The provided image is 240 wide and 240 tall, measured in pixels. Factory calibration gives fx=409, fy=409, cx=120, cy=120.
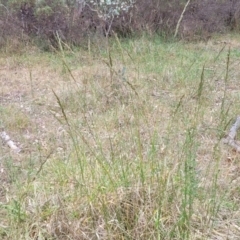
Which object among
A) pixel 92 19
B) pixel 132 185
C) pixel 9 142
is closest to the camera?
pixel 132 185

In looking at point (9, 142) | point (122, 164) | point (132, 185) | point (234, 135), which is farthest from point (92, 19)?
point (132, 185)

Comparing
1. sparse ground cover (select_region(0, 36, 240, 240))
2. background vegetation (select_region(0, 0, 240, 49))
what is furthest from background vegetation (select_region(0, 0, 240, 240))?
background vegetation (select_region(0, 0, 240, 49))

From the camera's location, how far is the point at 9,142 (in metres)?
3.29

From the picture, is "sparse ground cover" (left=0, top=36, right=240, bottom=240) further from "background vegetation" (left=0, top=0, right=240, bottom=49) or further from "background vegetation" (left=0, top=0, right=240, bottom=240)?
"background vegetation" (left=0, top=0, right=240, bottom=49)

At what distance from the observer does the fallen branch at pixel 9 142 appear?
10.5 ft

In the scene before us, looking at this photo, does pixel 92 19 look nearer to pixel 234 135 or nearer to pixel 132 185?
pixel 234 135

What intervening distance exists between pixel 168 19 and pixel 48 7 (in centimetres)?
230

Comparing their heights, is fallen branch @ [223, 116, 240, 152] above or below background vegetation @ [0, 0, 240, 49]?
below

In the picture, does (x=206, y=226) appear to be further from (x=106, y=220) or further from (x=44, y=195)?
(x=44, y=195)

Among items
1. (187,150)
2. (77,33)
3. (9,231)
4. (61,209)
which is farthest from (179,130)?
(77,33)

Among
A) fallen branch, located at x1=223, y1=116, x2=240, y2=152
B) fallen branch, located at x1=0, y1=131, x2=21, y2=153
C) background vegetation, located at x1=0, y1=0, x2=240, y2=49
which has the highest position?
background vegetation, located at x1=0, y1=0, x2=240, y2=49

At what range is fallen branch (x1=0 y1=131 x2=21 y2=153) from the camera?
3.19m

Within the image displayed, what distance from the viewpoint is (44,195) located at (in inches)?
85.4

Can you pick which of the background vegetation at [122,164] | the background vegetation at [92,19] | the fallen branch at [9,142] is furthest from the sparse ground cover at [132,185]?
the background vegetation at [92,19]
